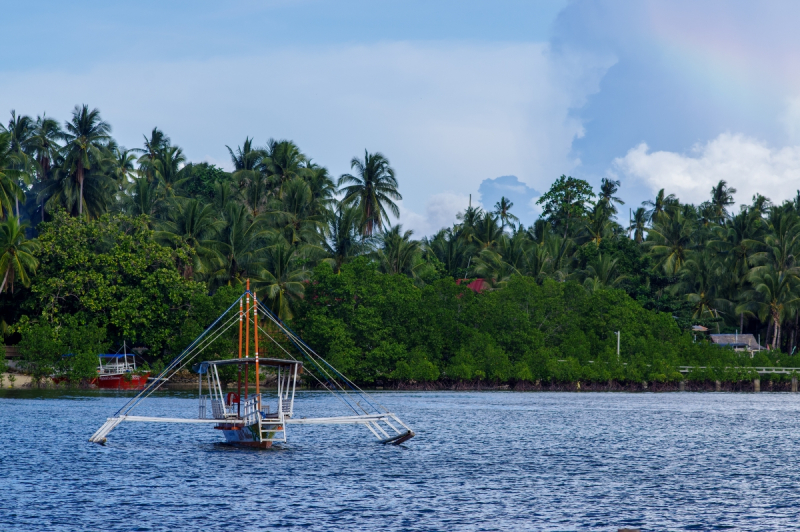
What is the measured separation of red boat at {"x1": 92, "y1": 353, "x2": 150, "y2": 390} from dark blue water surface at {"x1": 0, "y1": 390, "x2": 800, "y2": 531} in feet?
76.4

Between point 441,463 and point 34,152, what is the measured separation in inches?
3320

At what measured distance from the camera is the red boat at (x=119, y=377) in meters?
85.4

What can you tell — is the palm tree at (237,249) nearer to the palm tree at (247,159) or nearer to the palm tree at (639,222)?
the palm tree at (247,159)

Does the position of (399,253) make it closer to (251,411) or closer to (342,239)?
(342,239)

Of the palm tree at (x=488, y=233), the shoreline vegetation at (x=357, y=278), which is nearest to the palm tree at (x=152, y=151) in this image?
the shoreline vegetation at (x=357, y=278)

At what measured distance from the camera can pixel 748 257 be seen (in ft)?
363

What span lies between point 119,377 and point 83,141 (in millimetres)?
26255

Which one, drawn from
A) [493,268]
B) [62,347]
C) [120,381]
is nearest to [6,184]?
[62,347]

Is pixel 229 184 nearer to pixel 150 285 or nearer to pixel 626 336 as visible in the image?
pixel 150 285

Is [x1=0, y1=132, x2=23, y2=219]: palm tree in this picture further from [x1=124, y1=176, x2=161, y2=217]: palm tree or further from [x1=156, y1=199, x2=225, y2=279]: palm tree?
[x1=124, y1=176, x2=161, y2=217]: palm tree

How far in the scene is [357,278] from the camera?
301ft

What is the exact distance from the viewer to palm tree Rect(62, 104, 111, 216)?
310ft

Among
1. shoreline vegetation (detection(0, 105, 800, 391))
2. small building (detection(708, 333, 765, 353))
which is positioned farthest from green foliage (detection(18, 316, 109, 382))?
small building (detection(708, 333, 765, 353))

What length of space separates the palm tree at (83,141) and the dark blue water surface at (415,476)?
39.4m
